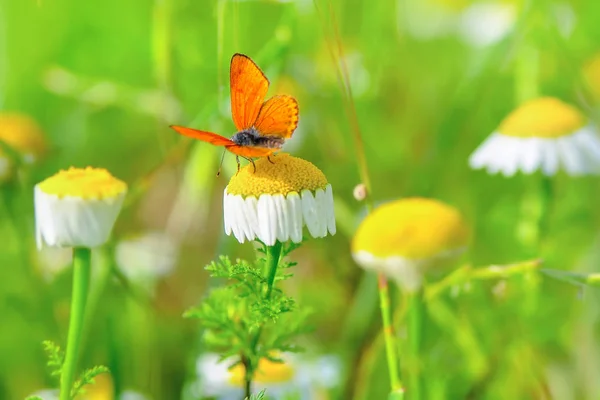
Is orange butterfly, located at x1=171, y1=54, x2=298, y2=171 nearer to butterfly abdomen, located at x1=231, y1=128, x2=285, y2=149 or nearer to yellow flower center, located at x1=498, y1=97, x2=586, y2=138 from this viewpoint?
butterfly abdomen, located at x1=231, y1=128, x2=285, y2=149

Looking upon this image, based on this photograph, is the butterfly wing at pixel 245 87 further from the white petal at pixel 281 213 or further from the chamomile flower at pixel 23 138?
the chamomile flower at pixel 23 138

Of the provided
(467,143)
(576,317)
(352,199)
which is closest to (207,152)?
(352,199)

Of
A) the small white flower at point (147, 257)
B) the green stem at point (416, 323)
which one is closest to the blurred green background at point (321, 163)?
the small white flower at point (147, 257)

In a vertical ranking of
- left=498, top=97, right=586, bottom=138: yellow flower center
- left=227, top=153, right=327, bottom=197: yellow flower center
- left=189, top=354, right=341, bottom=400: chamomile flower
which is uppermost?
left=227, top=153, right=327, bottom=197: yellow flower center

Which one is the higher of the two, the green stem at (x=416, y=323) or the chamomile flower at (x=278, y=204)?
the chamomile flower at (x=278, y=204)

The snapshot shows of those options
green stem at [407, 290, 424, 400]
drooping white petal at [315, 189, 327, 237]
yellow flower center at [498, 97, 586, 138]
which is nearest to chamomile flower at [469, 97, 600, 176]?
yellow flower center at [498, 97, 586, 138]

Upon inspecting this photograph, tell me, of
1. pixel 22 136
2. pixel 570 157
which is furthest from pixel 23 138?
pixel 570 157
